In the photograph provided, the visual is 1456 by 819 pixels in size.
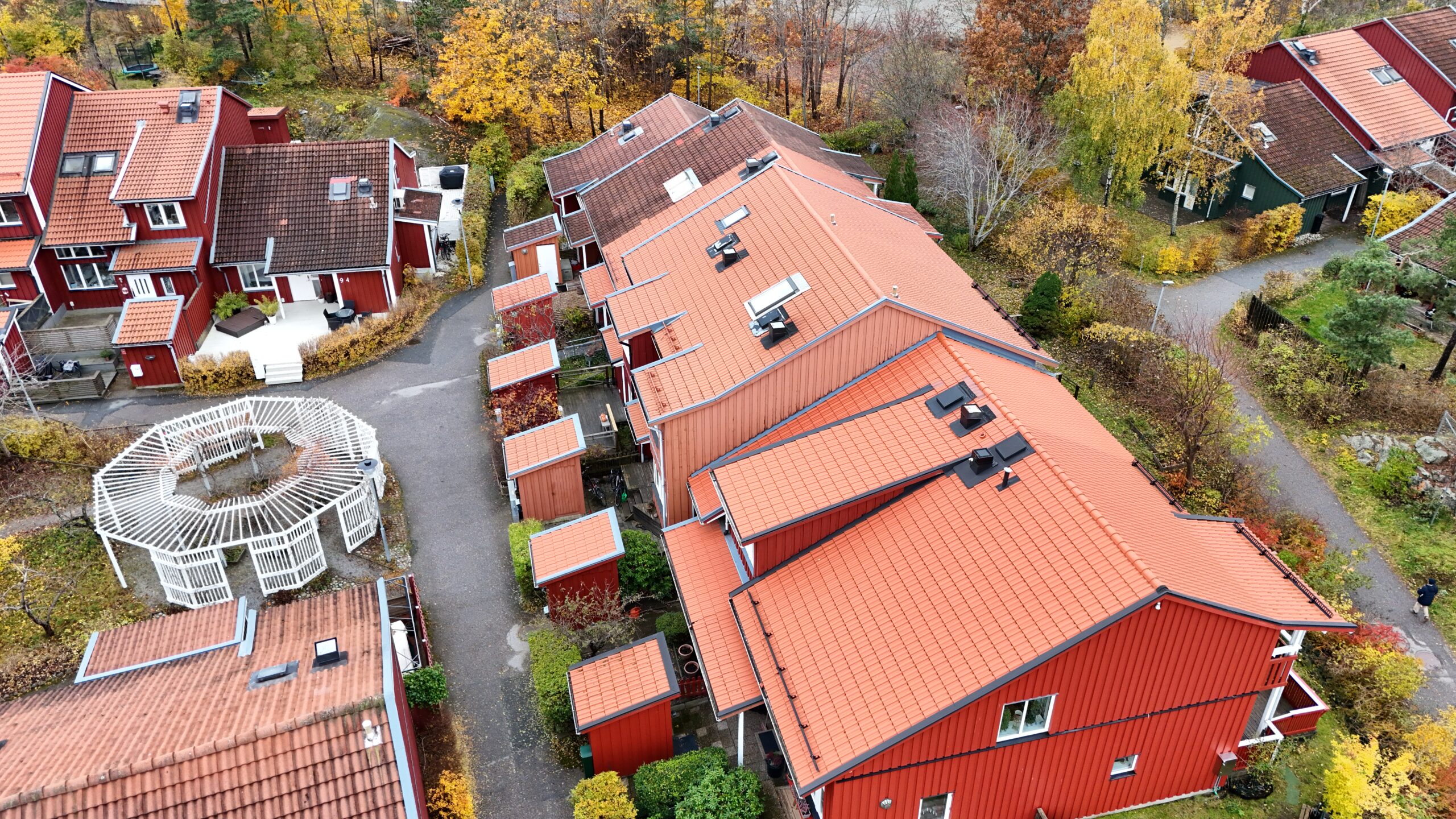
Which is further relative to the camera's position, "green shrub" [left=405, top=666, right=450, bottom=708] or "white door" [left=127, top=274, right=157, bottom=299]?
"white door" [left=127, top=274, right=157, bottom=299]

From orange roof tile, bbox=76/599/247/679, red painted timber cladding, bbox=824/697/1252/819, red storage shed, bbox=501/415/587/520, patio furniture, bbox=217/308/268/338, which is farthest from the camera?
patio furniture, bbox=217/308/268/338

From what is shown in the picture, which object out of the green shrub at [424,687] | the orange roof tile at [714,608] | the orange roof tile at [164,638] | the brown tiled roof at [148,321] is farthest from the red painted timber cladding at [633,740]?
the brown tiled roof at [148,321]

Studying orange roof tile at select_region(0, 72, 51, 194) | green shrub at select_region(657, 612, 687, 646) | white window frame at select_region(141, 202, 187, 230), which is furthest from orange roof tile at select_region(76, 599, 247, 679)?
orange roof tile at select_region(0, 72, 51, 194)

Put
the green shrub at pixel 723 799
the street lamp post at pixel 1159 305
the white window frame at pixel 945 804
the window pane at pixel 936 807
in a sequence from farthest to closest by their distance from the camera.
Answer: the street lamp post at pixel 1159 305 < the green shrub at pixel 723 799 < the window pane at pixel 936 807 < the white window frame at pixel 945 804

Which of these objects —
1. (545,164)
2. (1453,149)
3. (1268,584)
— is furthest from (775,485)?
(1453,149)

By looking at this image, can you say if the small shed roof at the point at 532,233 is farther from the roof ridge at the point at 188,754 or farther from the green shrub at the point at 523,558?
the roof ridge at the point at 188,754

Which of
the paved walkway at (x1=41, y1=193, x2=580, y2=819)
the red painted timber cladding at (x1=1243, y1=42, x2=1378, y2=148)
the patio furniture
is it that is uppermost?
the red painted timber cladding at (x1=1243, y1=42, x2=1378, y2=148)

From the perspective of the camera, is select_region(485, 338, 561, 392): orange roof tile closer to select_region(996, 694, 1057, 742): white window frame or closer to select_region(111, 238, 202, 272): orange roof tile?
select_region(111, 238, 202, 272): orange roof tile
